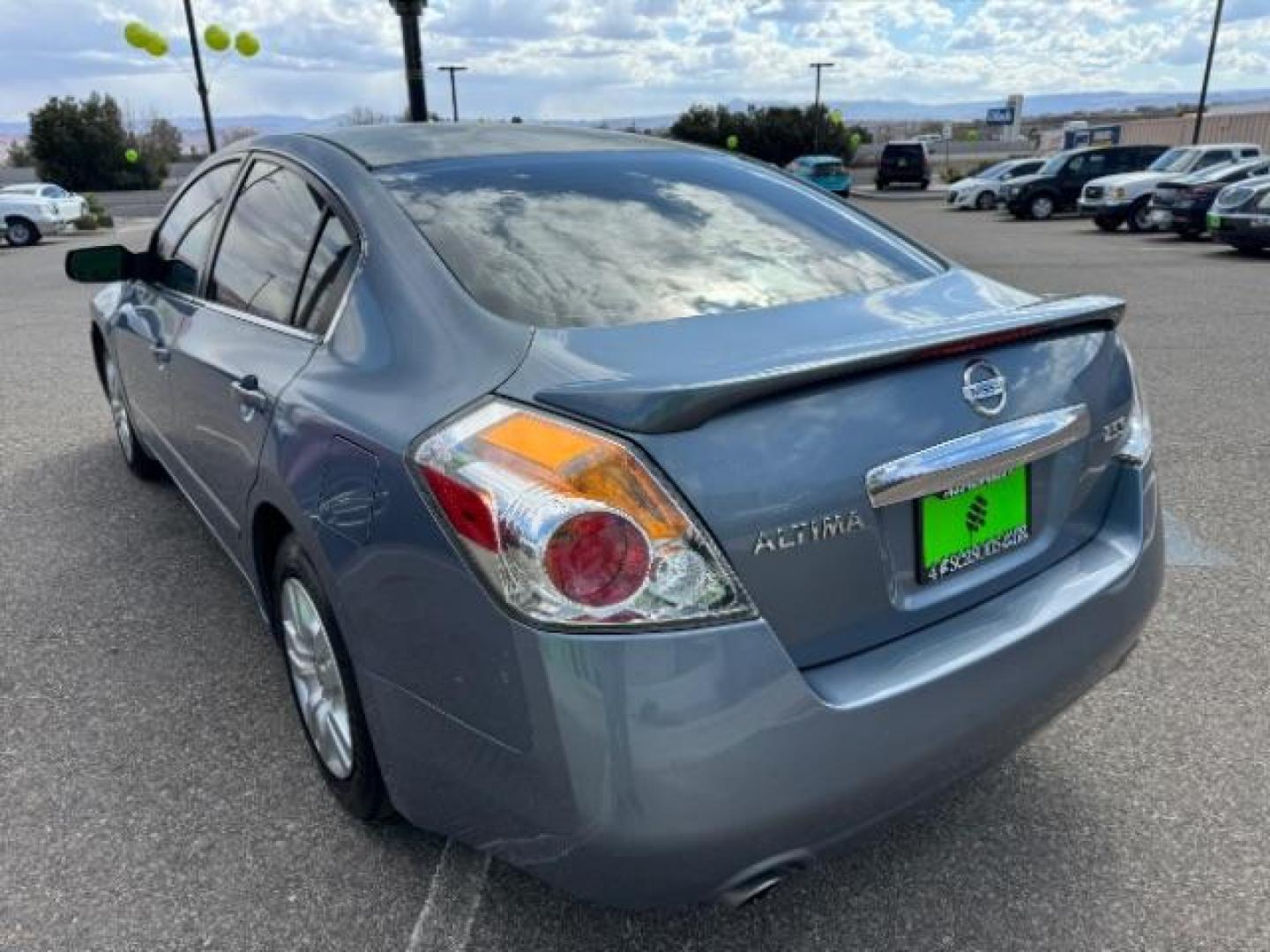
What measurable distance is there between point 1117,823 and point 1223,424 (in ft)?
13.8

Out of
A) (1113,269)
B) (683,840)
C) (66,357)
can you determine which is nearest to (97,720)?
(683,840)

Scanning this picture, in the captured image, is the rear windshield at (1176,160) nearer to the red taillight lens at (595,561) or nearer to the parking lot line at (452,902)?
the parking lot line at (452,902)

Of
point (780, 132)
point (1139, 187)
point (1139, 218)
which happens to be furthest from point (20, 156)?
point (1139, 218)

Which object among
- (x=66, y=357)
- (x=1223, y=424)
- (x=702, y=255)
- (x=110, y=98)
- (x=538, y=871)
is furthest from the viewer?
(x=110, y=98)

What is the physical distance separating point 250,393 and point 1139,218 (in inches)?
885

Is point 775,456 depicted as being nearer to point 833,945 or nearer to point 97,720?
point 833,945

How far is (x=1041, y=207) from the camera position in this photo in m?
26.2

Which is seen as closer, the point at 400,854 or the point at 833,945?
the point at 833,945

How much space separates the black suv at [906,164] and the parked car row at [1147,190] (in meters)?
9.75

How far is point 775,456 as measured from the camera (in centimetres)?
159

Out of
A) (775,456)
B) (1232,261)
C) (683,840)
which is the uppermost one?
(775,456)

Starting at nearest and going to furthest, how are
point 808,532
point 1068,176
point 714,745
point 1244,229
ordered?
point 714,745, point 808,532, point 1244,229, point 1068,176

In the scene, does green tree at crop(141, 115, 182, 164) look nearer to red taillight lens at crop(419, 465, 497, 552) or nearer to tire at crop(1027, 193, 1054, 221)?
tire at crop(1027, 193, 1054, 221)

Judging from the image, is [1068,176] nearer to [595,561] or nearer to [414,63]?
[414,63]
